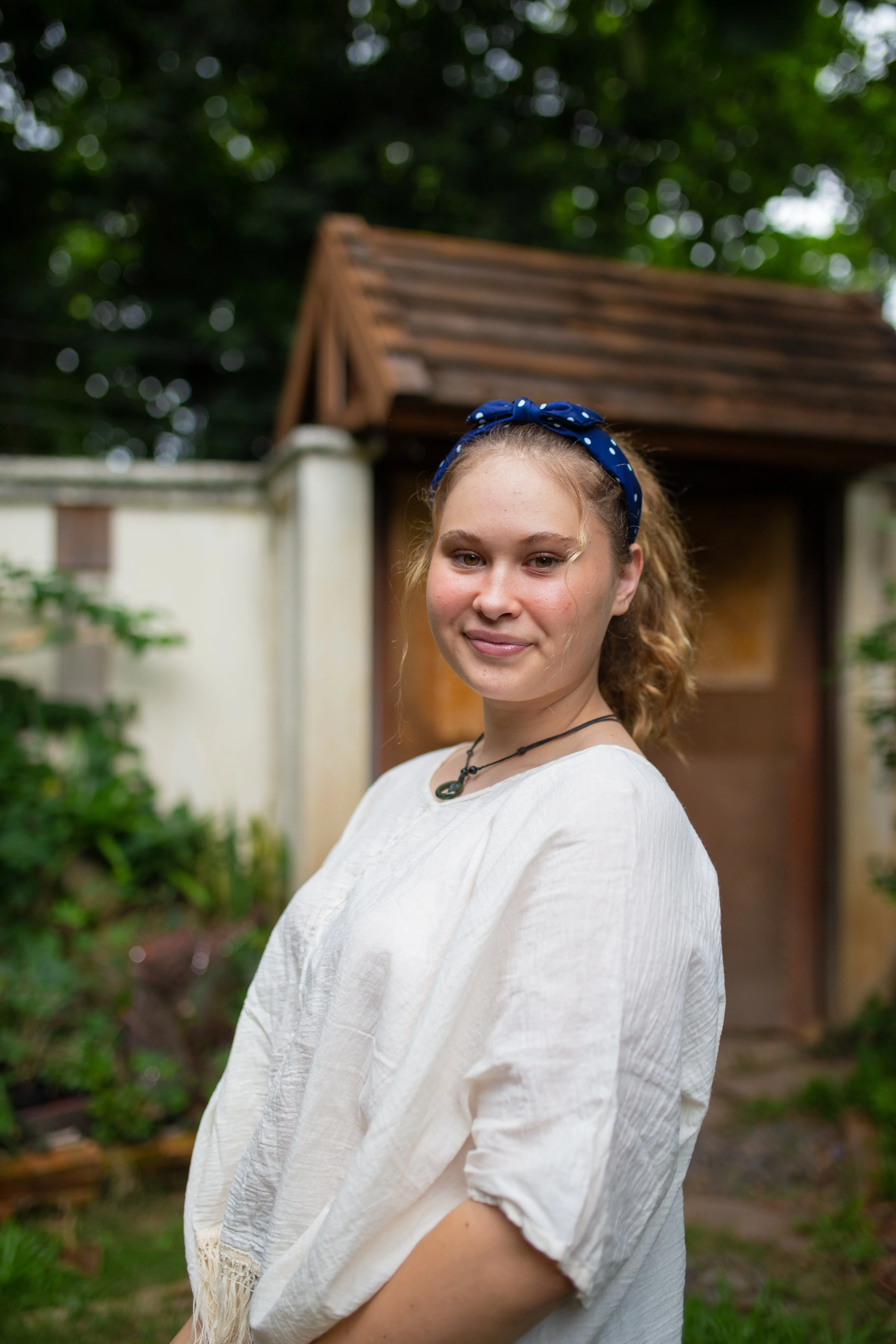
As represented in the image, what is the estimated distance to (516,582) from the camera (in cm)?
122

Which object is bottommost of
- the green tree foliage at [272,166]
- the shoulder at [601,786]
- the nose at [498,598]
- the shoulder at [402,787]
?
the shoulder at [402,787]

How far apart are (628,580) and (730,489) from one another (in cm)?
390

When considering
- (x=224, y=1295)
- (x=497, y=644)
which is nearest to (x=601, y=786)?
(x=497, y=644)

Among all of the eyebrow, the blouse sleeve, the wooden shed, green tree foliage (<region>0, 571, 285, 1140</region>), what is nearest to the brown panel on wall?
green tree foliage (<region>0, 571, 285, 1140</region>)

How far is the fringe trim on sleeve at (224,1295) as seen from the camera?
1.25m

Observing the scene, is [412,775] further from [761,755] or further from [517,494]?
[761,755]

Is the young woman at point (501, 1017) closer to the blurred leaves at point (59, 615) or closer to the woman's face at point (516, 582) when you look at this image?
the woman's face at point (516, 582)

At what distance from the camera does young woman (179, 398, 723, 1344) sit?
0.98 meters

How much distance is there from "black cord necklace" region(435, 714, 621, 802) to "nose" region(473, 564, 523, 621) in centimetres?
20

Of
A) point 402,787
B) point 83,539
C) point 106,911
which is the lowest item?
point 106,911

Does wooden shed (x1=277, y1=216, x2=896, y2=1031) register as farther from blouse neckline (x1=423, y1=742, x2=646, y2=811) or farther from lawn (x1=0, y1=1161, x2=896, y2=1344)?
blouse neckline (x1=423, y1=742, x2=646, y2=811)

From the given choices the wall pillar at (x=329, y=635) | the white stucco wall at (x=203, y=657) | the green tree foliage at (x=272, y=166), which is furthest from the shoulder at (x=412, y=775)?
the green tree foliage at (x=272, y=166)

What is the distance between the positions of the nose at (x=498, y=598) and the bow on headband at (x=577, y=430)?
A: 0.67ft

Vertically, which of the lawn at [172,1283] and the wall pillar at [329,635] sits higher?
the wall pillar at [329,635]
